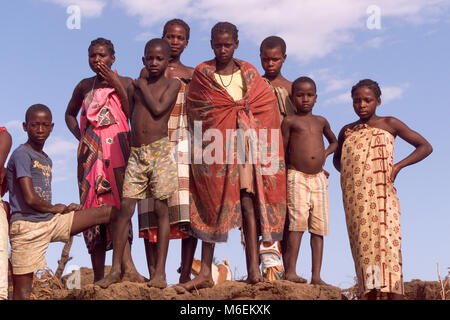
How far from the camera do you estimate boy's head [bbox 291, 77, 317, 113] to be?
8.35m

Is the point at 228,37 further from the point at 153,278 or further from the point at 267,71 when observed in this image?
the point at 153,278

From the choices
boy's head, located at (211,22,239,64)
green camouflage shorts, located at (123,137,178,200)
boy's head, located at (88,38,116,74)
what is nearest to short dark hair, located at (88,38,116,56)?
boy's head, located at (88,38,116,74)

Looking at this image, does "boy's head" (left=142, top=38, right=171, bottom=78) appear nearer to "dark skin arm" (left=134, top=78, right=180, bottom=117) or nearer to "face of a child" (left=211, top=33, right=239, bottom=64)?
"dark skin arm" (left=134, top=78, right=180, bottom=117)

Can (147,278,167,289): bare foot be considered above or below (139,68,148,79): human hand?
below

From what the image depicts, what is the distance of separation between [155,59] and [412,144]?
320cm

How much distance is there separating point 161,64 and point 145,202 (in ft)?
5.12

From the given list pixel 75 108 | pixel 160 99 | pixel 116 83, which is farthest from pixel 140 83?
pixel 75 108

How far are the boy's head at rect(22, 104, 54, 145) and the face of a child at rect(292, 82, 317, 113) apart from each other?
112 inches

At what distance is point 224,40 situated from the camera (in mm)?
8070

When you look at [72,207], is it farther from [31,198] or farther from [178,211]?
[178,211]

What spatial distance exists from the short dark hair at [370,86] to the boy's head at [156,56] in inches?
93.3

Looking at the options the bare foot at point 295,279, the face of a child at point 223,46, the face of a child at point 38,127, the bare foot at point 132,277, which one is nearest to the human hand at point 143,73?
the face of a child at point 223,46

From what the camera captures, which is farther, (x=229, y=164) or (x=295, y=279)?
(x=229, y=164)
